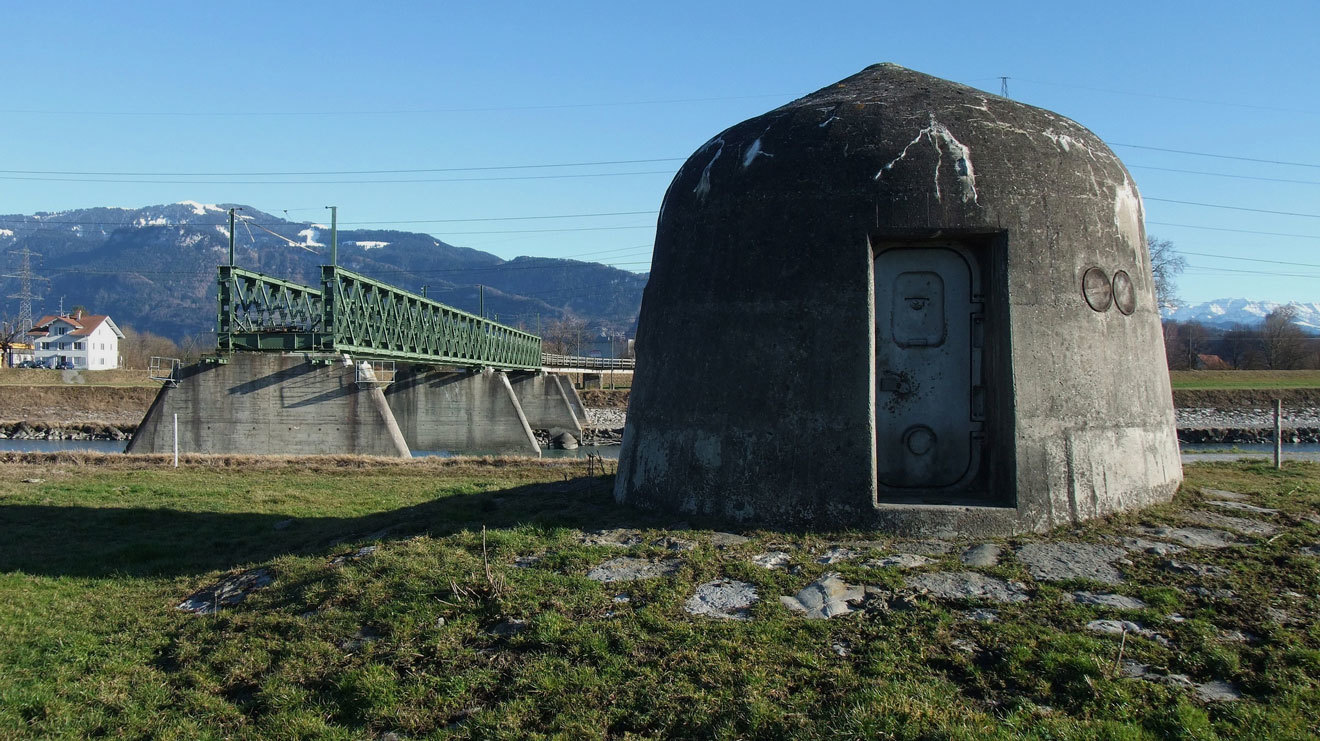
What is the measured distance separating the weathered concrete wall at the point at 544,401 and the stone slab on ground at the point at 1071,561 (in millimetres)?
50877

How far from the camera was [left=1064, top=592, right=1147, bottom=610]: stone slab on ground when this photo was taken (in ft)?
18.4

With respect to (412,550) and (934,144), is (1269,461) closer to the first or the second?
(934,144)

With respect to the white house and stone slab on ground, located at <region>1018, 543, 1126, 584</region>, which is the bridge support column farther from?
the white house

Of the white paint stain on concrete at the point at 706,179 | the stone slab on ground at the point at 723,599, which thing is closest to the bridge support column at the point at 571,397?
the white paint stain on concrete at the point at 706,179

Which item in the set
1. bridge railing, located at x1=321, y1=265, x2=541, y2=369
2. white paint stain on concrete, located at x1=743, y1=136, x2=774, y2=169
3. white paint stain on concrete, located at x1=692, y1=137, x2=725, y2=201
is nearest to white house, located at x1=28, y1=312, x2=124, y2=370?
bridge railing, located at x1=321, y1=265, x2=541, y2=369

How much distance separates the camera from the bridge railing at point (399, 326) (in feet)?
108

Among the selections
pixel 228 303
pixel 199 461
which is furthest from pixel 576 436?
pixel 199 461

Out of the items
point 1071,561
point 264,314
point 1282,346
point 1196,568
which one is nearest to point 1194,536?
point 1196,568

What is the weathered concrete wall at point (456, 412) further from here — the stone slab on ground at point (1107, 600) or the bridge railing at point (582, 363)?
the stone slab on ground at point (1107, 600)

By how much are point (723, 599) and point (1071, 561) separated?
8.76 feet

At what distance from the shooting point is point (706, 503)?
7.91 meters

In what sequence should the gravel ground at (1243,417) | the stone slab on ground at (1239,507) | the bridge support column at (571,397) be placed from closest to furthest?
the stone slab on ground at (1239,507), the gravel ground at (1243,417), the bridge support column at (571,397)

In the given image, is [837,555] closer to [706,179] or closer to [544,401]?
[706,179]

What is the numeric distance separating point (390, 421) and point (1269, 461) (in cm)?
2657
